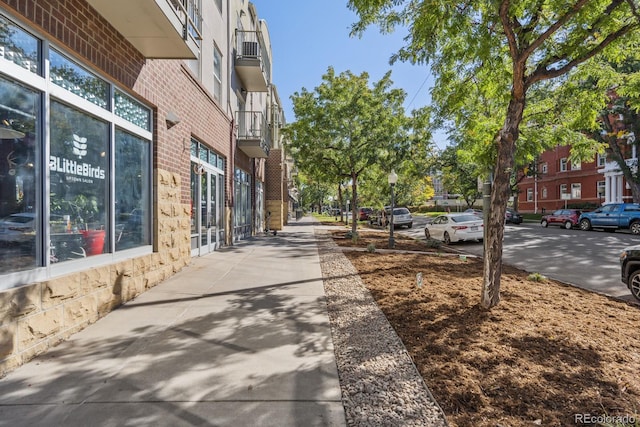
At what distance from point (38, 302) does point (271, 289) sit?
3.62m

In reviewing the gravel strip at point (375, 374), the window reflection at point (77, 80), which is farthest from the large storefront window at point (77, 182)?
the gravel strip at point (375, 374)

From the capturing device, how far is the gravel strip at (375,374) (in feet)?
8.61

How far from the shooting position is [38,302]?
3.64 meters

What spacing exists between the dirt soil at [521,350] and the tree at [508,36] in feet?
2.61

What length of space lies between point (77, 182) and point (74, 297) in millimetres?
1511

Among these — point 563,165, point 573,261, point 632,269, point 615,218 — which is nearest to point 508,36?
point 632,269

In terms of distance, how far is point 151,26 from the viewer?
211 inches

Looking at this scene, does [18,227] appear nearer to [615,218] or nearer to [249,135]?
[249,135]

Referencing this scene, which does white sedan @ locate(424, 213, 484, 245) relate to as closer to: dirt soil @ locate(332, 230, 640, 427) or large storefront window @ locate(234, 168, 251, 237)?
dirt soil @ locate(332, 230, 640, 427)

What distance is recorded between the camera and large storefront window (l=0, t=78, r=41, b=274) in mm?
3484

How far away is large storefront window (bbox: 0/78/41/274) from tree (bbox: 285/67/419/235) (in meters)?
13.4

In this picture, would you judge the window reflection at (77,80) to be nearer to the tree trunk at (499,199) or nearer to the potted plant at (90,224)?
the potted plant at (90,224)

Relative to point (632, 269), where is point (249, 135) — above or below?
above

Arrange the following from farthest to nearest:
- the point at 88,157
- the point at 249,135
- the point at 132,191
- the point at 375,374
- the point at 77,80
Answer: the point at 249,135
the point at 132,191
the point at 88,157
the point at 77,80
the point at 375,374
